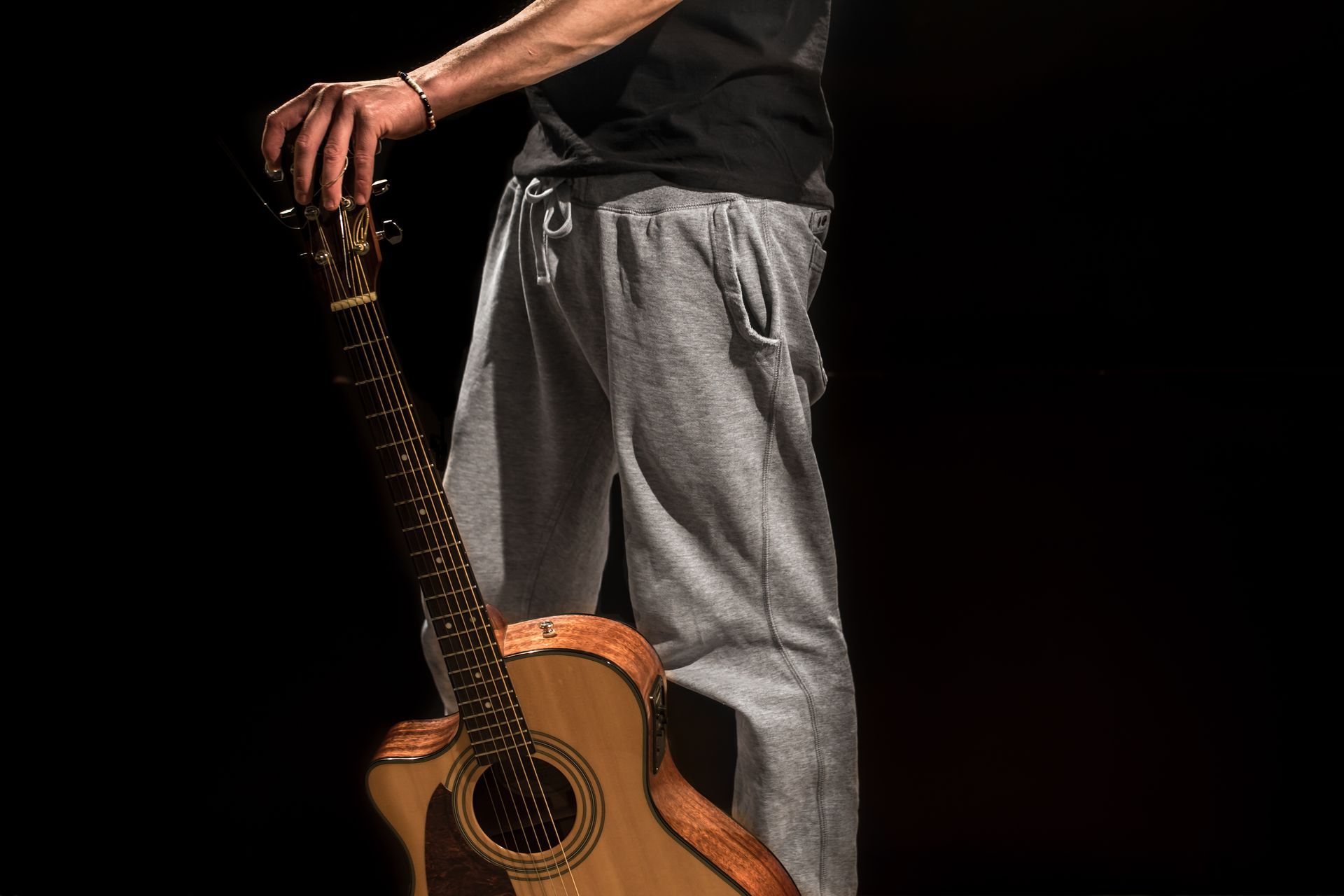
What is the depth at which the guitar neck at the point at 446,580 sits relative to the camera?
904 millimetres

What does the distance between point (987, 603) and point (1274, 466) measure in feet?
1.35

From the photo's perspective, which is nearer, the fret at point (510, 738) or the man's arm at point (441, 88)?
the man's arm at point (441, 88)

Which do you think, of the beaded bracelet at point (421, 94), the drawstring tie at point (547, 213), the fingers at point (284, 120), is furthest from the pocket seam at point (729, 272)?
the fingers at point (284, 120)

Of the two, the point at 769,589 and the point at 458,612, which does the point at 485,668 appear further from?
the point at 769,589

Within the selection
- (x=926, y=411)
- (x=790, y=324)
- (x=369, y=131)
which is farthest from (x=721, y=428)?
(x=926, y=411)

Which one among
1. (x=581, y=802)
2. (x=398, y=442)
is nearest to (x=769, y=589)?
(x=581, y=802)

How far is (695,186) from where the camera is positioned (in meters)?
0.89

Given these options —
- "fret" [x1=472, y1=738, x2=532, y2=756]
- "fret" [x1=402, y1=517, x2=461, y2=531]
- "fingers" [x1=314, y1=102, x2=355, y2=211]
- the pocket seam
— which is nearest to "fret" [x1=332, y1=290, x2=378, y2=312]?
"fingers" [x1=314, y1=102, x2=355, y2=211]

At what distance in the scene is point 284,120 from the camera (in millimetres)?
822

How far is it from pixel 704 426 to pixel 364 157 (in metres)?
0.38

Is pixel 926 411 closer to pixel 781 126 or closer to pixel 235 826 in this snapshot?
pixel 781 126

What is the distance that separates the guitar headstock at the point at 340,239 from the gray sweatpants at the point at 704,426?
0.16m

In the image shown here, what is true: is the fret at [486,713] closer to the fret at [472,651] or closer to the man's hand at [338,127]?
the fret at [472,651]

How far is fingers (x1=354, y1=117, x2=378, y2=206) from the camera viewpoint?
2.63ft
